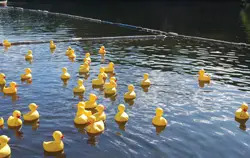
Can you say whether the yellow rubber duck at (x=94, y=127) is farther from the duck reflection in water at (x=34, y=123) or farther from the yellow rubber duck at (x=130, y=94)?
the yellow rubber duck at (x=130, y=94)

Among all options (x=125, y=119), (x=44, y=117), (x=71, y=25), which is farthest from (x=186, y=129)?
(x=71, y=25)

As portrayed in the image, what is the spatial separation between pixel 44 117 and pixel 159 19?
42572mm

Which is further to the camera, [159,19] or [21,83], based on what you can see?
[159,19]

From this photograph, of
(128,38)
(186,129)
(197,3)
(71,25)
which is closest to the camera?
(186,129)

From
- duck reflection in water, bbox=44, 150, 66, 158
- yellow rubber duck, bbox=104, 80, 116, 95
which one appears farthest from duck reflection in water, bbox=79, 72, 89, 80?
duck reflection in water, bbox=44, 150, 66, 158

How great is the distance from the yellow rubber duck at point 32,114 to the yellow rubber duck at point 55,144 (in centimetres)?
287

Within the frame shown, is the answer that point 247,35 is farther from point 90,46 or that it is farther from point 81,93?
point 81,93

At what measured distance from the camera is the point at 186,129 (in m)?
15.2

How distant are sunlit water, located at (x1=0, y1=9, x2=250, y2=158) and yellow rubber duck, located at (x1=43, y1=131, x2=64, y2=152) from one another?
309 mm

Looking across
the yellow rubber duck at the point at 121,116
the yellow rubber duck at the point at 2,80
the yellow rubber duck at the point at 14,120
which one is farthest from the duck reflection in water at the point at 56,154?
the yellow rubber duck at the point at 2,80

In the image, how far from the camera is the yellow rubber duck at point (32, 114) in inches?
613

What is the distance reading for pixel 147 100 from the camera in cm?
1850

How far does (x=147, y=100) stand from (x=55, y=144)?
21.9 ft

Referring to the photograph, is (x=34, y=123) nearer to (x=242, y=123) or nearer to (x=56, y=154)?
(x=56, y=154)
